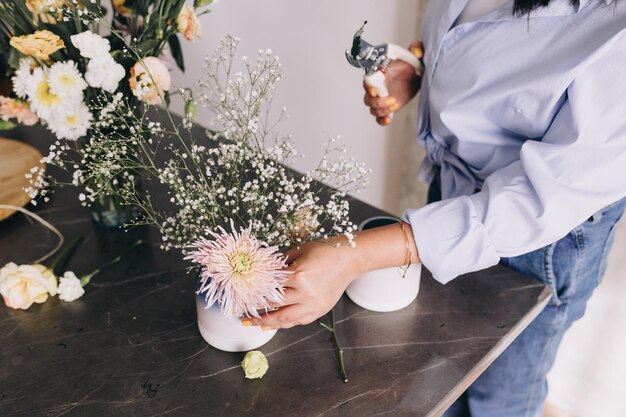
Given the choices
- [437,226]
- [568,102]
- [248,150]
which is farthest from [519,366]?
[248,150]

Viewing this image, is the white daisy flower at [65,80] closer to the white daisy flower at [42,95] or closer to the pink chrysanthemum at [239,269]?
the white daisy flower at [42,95]

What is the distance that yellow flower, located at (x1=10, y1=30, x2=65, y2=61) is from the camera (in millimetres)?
781

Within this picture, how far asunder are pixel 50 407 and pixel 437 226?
609 millimetres

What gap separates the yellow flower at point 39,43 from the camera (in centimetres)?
78

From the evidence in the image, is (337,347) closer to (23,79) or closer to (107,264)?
(107,264)

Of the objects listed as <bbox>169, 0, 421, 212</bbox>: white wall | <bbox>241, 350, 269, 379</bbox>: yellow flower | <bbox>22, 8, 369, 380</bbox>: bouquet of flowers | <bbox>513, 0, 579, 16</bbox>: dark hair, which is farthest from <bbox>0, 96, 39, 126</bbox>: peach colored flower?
<bbox>169, 0, 421, 212</bbox>: white wall

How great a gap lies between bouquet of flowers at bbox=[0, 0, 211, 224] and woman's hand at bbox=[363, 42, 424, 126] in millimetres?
389

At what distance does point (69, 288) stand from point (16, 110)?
32cm

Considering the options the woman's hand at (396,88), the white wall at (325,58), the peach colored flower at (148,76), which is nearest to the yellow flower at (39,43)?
the peach colored flower at (148,76)

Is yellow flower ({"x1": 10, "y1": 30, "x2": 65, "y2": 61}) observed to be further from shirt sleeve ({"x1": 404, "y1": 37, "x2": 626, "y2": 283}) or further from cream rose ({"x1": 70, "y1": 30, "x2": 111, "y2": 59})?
shirt sleeve ({"x1": 404, "y1": 37, "x2": 626, "y2": 283})

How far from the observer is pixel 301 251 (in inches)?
29.9

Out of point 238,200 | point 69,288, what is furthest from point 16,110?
point 238,200

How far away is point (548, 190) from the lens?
748 millimetres

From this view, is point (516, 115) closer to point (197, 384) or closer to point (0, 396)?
point (197, 384)
